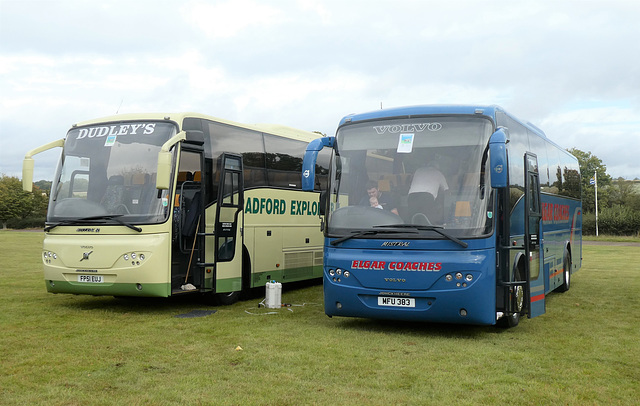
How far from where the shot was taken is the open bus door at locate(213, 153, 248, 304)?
1195cm

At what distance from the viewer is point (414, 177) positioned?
9.19 metres

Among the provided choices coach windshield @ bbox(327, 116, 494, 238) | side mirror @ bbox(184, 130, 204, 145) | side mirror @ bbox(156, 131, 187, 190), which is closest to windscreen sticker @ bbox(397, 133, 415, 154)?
coach windshield @ bbox(327, 116, 494, 238)

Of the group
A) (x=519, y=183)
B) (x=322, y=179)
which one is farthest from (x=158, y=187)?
(x=322, y=179)

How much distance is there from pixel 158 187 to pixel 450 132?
14.6ft

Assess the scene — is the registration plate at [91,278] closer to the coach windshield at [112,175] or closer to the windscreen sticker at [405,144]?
the coach windshield at [112,175]

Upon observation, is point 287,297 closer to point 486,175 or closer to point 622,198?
point 486,175

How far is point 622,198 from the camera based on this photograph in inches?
2928

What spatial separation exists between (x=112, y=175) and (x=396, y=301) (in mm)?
5309

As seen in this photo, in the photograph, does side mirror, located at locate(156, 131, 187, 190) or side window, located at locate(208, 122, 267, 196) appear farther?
side window, located at locate(208, 122, 267, 196)

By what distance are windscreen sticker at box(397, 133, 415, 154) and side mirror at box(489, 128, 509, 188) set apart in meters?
1.22

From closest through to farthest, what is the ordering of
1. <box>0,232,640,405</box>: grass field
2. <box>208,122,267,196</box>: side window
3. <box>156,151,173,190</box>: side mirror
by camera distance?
<box>0,232,640,405</box>: grass field, <box>156,151,173,190</box>: side mirror, <box>208,122,267,196</box>: side window

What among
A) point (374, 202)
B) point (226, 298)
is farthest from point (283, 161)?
point (374, 202)

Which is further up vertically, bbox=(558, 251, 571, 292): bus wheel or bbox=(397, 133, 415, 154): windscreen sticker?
bbox=(397, 133, 415, 154): windscreen sticker

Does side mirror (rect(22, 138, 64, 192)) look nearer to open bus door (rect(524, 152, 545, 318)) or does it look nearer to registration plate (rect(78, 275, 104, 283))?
registration plate (rect(78, 275, 104, 283))
